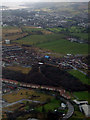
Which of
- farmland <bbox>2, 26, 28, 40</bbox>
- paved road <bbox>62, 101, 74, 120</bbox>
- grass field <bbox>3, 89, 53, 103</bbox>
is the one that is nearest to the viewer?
paved road <bbox>62, 101, 74, 120</bbox>

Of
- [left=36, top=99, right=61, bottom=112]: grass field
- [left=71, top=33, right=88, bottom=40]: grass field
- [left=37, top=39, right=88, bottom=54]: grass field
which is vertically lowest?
[left=36, top=99, right=61, bottom=112]: grass field

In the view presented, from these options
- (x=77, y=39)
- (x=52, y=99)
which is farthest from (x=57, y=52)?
(x=52, y=99)

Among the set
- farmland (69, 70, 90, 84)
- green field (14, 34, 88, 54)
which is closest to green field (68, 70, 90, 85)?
farmland (69, 70, 90, 84)

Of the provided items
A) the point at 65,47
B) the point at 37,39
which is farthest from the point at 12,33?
the point at 65,47

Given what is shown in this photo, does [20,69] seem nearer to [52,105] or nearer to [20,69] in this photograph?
[20,69]

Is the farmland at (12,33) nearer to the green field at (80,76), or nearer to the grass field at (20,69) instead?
the grass field at (20,69)

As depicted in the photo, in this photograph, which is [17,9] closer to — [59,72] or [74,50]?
[74,50]

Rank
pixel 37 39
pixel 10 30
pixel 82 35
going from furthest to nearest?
pixel 10 30 → pixel 82 35 → pixel 37 39

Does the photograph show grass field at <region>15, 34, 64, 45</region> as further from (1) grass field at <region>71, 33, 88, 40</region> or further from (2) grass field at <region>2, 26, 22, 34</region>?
(2) grass field at <region>2, 26, 22, 34</region>
